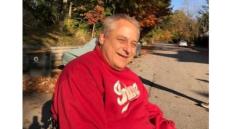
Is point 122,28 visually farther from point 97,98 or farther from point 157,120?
point 157,120

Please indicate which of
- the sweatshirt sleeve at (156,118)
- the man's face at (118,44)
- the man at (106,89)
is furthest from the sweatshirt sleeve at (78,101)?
the sweatshirt sleeve at (156,118)

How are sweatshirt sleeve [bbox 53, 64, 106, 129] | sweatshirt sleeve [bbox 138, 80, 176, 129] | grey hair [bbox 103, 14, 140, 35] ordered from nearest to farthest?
sweatshirt sleeve [bbox 53, 64, 106, 129]
grey hair [bbox 103, 14, 140, 35]
sweatshirt sleeve [bbox 138, 80, 176, 129]

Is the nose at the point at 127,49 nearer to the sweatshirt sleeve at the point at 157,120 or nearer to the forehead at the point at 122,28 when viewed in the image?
the forehead at the point at 122,28

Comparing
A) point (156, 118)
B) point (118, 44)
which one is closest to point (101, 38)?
point (118, 44)

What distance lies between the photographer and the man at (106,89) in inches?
64.8

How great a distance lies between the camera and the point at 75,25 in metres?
20.6

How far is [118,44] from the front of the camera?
1980 mm

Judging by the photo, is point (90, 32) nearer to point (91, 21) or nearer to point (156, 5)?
point (91, 21)

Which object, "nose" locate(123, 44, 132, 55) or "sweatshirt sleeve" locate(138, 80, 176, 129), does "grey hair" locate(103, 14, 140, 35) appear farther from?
"sweatshirt sleeve" locate(138, 80, 176, 129)

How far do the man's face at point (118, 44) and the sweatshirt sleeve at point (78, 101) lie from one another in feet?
0.83

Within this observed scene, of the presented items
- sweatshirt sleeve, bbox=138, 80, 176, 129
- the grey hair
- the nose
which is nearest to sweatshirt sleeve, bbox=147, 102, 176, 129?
sweatshirt sleeve, bbox=138, 80, 176, 129

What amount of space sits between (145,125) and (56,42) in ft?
42.0

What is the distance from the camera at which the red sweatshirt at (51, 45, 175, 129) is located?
164 cm
